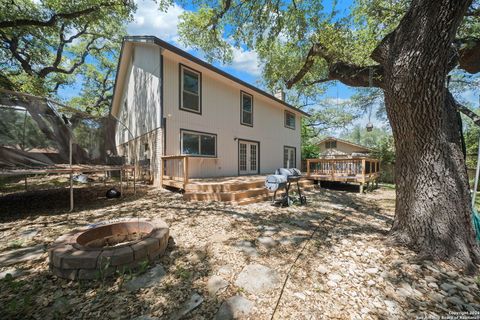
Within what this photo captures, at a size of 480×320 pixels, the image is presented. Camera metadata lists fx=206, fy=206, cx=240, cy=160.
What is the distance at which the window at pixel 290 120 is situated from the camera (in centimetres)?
1438

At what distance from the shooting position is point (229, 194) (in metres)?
5.80

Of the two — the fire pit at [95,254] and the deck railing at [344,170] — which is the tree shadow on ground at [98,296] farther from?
the deck railing at [344,170]

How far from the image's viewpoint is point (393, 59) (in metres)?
Result: 2.85

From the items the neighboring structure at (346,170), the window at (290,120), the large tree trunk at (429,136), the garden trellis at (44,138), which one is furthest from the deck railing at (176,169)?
the window at (290,120)

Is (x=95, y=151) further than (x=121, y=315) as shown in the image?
Yes

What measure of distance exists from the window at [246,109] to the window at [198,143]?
7.69ft

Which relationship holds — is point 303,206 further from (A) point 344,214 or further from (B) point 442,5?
(B) point 442,5

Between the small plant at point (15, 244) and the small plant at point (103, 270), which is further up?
A: the small plant at point (103, 270)

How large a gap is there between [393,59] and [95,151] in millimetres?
7252

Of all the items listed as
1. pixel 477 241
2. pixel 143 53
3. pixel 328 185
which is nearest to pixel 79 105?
pixel 143 53

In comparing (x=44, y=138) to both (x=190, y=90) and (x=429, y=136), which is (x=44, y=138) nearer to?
(x=190, y=90)

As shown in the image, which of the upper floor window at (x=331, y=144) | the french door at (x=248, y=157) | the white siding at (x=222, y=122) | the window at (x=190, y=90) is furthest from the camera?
the upper floor window at (x=331, y=144)

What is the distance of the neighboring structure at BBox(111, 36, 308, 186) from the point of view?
786 centimetres

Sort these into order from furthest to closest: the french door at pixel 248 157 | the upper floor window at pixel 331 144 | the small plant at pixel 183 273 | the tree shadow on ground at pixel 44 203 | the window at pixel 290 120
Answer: the upper floor window at pixel 331 144 → the window at pixel 290 120 → the french door at pixel 248 157 → the tree shadow on ground at pixel 44 203 → the small plant at pixel 183 273
